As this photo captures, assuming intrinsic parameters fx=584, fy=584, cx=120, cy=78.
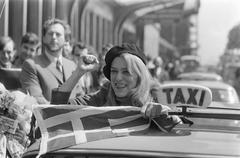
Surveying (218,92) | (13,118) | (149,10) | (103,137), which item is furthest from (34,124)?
(149,10)

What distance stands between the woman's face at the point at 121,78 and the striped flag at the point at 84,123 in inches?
23.5

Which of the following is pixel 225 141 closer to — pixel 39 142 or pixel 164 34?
pixel 39 142

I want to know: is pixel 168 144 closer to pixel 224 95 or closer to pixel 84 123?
pixel 84 123

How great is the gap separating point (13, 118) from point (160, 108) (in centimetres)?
118

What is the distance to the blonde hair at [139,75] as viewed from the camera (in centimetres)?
373

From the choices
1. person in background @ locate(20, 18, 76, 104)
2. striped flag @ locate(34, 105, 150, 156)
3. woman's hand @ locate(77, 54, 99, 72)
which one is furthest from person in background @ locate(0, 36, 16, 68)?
striped flag @ locate(34, 105, 150, 156)

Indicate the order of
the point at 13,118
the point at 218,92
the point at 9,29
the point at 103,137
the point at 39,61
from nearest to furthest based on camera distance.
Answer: the point at 103,137, the point at 13,118, the point at 39,61, the point at 218,92, the point at 9,29

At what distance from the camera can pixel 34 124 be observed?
3500 mm

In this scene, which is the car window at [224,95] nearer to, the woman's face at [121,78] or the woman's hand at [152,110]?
the woman's face at [121,78]

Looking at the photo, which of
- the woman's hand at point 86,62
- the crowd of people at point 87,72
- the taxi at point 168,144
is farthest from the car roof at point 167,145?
the woman's hand at point 86,62

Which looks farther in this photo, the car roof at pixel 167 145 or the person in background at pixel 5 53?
the person in background at pixel 5 53

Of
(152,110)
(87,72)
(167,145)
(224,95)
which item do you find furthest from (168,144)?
(224,95)

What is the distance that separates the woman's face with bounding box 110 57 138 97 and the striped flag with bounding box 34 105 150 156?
597mm

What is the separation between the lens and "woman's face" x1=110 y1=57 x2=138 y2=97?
147 inches
